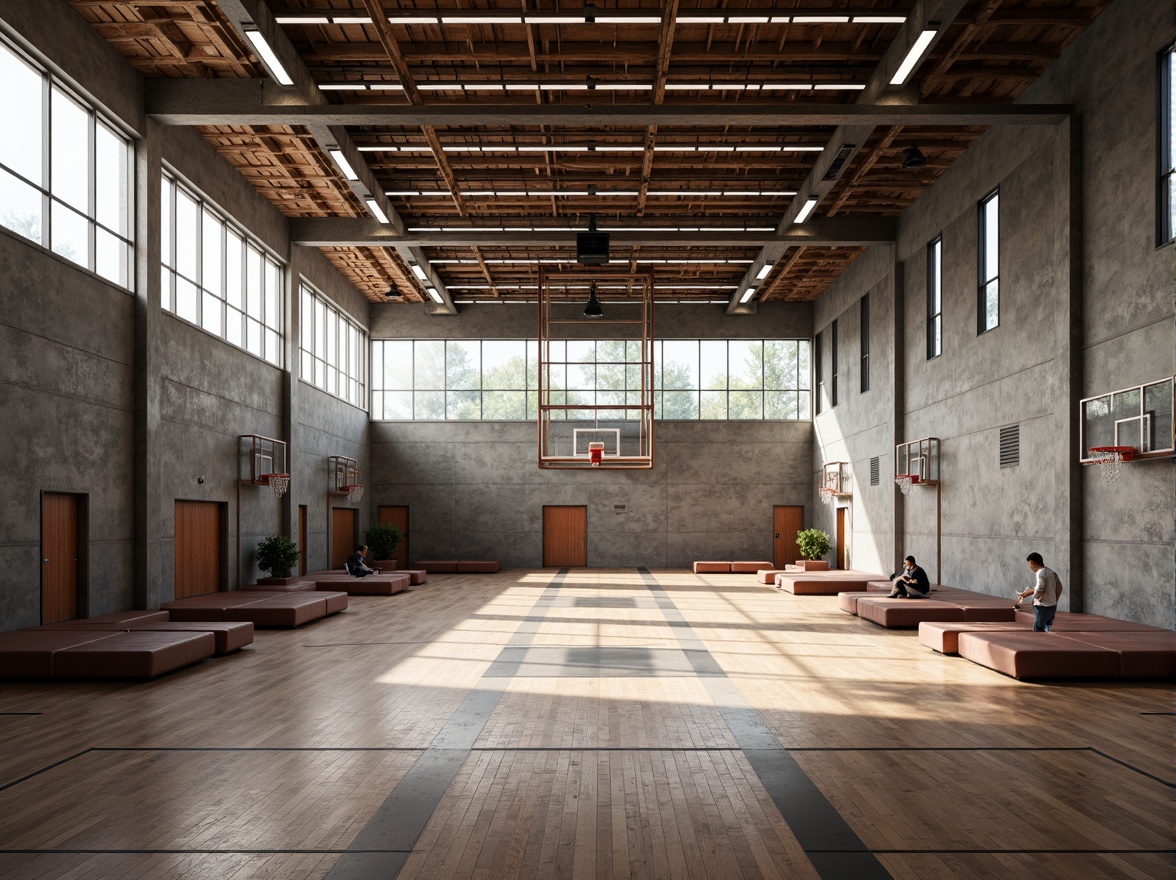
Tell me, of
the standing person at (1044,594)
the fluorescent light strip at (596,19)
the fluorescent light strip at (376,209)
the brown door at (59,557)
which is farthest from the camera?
the fluorescent light strip at (376,209)

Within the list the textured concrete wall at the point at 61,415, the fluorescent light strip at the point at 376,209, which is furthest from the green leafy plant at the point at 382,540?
the textured concrete wall at the point at 61,415

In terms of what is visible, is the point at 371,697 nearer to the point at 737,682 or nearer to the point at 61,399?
the point at 737,682

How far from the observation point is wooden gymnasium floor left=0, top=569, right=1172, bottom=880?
199 inches

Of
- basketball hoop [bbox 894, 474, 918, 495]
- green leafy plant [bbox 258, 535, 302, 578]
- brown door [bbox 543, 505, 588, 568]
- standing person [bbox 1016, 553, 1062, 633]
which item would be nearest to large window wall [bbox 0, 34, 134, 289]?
green leafy plant [bbox 258, 535, 302, 578]

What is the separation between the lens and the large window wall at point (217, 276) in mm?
16547

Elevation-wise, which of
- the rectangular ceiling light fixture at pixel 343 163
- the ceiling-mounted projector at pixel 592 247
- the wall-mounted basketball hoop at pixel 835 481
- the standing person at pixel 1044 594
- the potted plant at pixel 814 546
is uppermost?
the rectangular ceiling light fixture at pixel 343 163

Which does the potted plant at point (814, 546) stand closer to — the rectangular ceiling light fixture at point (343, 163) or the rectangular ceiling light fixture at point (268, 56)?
the rectangular ceiling light fixture at point (343, 163)

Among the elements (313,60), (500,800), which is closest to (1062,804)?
(500,800)

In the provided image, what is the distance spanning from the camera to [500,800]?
607cm

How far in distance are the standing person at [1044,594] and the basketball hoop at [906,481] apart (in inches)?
329

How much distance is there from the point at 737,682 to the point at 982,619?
596cm

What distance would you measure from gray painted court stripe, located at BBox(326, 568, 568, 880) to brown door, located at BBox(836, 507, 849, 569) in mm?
19534

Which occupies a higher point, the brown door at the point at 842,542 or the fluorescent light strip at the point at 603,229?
the fluorescent light strip at the point at 603,229

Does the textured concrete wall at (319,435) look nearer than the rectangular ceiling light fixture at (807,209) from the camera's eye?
No
